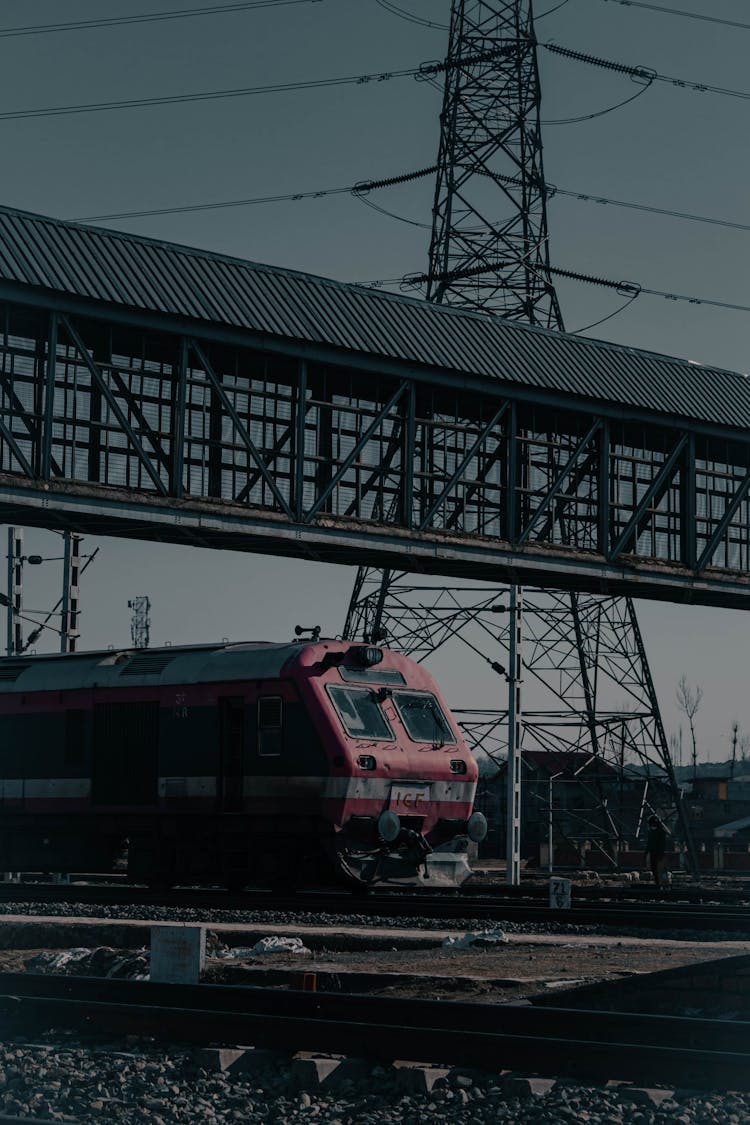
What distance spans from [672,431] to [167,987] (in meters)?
23.2

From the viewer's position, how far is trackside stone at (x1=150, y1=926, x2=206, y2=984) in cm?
1284

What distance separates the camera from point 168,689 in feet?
76.3

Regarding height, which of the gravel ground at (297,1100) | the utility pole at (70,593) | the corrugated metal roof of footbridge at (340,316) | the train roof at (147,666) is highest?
the corrugated metal roof of footbridge at (340,316)

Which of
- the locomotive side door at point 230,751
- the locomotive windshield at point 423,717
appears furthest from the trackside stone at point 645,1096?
Result: the locomotive windshield at point 423,717

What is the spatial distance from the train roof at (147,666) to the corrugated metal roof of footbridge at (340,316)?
225 inches

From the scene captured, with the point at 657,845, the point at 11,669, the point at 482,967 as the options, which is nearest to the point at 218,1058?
the point at 482,967

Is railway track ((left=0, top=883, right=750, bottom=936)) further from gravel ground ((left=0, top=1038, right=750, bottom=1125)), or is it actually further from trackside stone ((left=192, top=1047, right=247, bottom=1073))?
gravel ground ((left=0, top=1038, right=750, bottom=1125))

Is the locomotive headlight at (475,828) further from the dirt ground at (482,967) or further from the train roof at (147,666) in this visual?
the dirt ground at (482,967)

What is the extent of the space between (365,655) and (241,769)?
95.1 inches

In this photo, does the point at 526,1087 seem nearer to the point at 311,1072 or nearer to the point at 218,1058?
the point at 311,1072

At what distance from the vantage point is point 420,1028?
30.9ft

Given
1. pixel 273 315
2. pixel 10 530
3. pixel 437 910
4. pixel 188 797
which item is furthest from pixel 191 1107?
pixel 10 530

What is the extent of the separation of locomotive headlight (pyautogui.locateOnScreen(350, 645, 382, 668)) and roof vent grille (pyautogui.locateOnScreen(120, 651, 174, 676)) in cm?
294

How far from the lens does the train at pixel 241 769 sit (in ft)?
71.3
